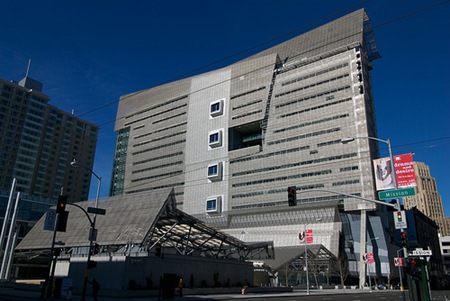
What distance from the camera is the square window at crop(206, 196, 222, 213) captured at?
119250 millimetres

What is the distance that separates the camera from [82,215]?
50.2 meters

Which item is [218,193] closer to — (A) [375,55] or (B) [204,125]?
(B) [204,125]

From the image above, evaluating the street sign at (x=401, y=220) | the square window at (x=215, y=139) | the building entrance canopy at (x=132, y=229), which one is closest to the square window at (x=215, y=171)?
the square window at (x=215, y=139)

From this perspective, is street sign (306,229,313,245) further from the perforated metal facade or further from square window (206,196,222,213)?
square window (206,196,222,213)

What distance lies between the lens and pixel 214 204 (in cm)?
12050

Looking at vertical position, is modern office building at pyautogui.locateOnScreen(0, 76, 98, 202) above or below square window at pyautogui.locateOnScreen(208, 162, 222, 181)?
above

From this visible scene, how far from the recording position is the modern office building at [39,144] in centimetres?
12669

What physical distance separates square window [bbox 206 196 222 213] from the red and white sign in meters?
100

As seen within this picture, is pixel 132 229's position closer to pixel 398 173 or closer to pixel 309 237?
pixel 309 237

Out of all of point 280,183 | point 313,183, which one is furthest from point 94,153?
point 313,183

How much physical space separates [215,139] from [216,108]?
39.3ft

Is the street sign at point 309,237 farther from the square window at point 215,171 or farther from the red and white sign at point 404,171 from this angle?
the square window at point 215,171

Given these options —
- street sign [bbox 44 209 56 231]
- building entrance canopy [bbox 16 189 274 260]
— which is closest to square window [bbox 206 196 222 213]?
building entrance canopy [bbox 16 189 274 260]

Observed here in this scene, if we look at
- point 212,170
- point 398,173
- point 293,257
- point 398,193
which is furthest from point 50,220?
point 212,170
